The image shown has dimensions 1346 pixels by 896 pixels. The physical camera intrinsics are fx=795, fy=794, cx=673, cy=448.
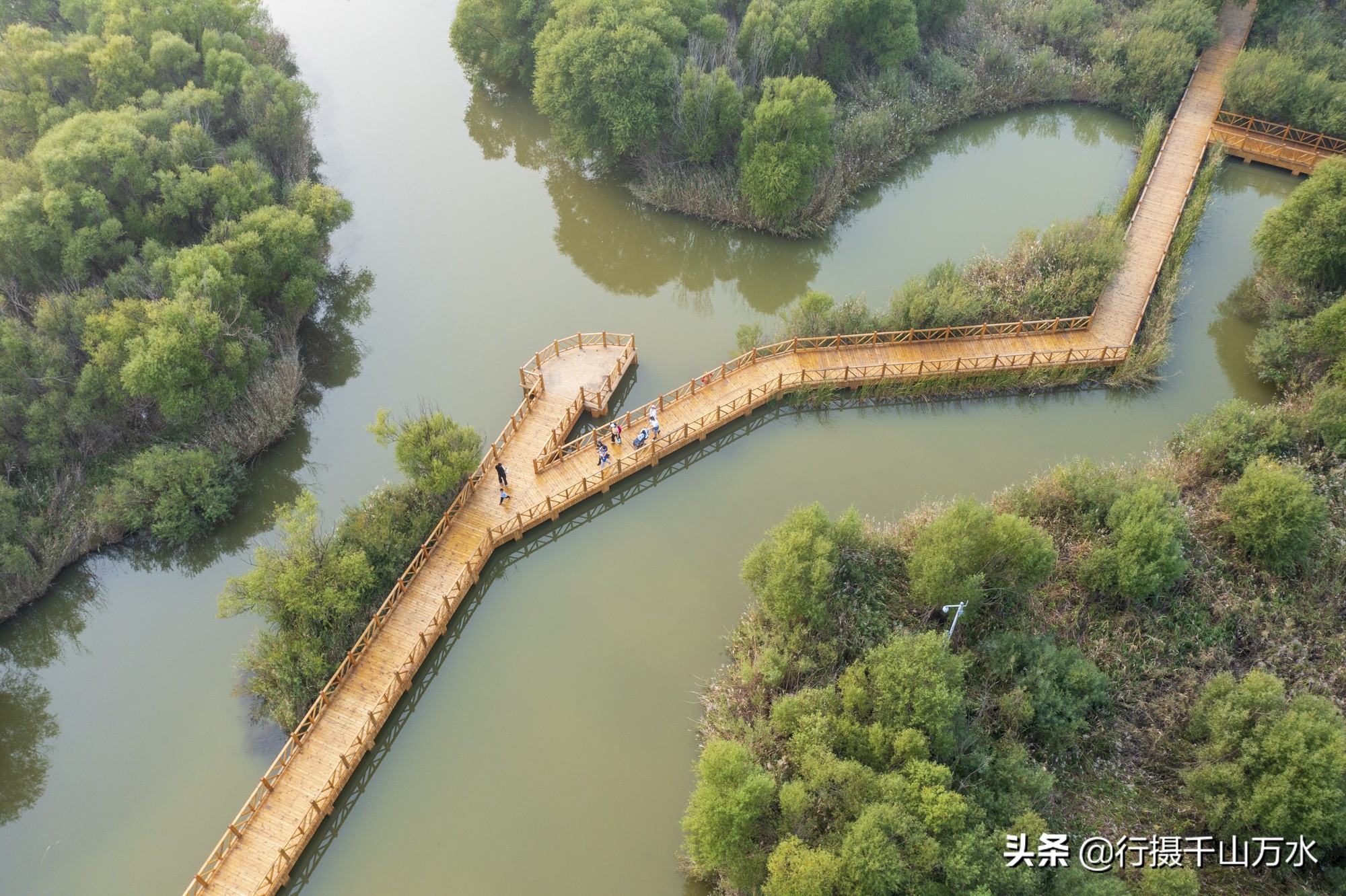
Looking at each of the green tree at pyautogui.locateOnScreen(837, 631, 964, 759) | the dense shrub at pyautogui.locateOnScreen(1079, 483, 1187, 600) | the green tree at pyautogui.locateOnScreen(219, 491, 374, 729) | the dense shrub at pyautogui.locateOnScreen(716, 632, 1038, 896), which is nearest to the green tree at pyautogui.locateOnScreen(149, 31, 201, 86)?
the green tree at pyautogui.locateOnScreen(219, 491, 374, 729)

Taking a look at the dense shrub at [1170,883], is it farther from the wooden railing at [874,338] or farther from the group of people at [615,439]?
the wooden railing at [874,338]

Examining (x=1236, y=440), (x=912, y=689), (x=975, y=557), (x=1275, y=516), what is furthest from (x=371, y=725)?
(x=1236, y=440)

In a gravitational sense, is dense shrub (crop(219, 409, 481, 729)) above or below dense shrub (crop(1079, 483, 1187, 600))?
below

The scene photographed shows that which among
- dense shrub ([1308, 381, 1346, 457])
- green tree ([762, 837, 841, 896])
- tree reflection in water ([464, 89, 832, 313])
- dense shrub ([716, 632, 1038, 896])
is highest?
tree reflection in water ([464, 89, 832, 313])

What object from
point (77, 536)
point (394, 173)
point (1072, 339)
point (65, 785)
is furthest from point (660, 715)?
point (394, 173)

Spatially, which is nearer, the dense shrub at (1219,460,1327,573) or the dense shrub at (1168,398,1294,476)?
the dense shrub at (1219,460,1327,573)

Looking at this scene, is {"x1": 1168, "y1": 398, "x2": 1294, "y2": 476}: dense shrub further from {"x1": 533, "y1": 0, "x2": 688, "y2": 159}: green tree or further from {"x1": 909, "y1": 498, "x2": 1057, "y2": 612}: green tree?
{"x1": 533, "y1": 0, "x2": 688, "y2": 159}: green tree

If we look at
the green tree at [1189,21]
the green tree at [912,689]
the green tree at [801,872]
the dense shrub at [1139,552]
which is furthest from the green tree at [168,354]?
the green tree at [1189,21]
